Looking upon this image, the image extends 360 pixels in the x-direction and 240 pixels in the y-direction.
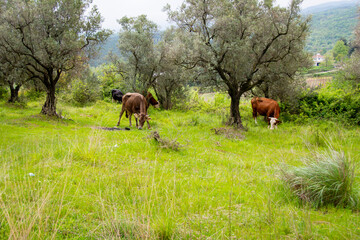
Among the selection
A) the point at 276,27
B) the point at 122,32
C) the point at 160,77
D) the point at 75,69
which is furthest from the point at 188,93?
the point at 276,27

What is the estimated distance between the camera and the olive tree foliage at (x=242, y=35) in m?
14.1

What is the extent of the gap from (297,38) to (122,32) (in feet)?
51.7

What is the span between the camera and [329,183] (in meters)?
4.49

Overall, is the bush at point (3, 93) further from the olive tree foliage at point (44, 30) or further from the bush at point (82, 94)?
the olive tree foliage at point (44, 30)

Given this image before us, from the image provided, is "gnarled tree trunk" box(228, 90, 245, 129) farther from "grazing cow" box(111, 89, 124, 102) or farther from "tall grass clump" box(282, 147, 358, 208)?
"grazing cow" box(111, 89, 124, 102)

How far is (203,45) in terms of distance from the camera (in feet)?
46.9

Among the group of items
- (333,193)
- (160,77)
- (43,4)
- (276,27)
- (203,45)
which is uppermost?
(43,4)

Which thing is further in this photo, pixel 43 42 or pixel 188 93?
pixel 188 93

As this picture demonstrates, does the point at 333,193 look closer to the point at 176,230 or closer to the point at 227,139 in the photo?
the point at 176,230

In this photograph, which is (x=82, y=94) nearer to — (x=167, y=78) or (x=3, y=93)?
Result: (x=3, y=93)

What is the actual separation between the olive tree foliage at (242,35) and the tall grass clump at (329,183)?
10337mm

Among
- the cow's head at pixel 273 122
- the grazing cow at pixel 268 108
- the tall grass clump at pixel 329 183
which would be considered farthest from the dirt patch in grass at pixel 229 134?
the tall grass clump at pixel 329 183

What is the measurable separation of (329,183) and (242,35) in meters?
11.7

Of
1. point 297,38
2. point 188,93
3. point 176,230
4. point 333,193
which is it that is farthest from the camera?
point 188,93
